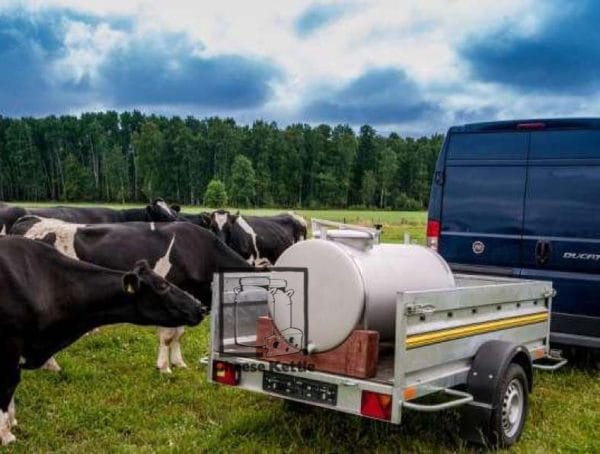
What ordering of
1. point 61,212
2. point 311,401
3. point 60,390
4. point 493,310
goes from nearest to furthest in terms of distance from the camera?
point 311,401, point 493,310, point 60,390, point 61,212

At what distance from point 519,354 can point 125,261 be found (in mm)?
5445

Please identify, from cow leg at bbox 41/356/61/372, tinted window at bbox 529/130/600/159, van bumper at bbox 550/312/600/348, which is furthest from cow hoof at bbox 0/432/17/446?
tinted window at bbox 529/130/600/159

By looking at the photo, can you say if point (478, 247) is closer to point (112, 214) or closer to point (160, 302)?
point (160, 302)

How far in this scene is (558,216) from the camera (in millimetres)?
7859

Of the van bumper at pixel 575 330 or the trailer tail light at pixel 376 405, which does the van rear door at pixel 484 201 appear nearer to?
the van bumper at pixel 575 330

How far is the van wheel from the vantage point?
532 centimetres

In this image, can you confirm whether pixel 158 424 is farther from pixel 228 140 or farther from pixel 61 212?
pixel 228 140

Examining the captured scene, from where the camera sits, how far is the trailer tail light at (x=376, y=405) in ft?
15.3

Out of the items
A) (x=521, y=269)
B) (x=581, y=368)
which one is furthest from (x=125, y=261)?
(x=581, y=368)

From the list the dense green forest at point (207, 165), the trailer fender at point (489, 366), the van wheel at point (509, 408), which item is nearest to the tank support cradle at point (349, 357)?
the trailer fender at point (489, 366)

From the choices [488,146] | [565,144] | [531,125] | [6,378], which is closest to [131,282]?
[6,378]

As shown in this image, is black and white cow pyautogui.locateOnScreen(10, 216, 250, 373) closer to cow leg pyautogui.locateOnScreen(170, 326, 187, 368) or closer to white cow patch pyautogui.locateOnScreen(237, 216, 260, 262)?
cow leg pyautogui.locateOnScreen(170, 326, 187, 368)

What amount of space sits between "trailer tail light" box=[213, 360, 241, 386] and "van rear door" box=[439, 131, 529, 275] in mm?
3902

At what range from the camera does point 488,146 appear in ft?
27.5
